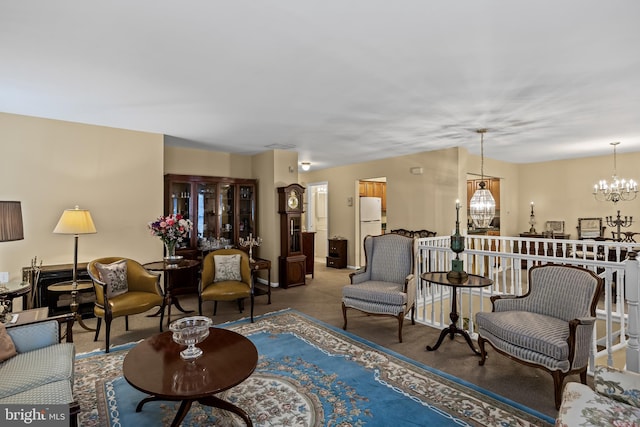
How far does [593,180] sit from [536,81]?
5691 millimetres

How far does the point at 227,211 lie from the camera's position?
620 centimetres

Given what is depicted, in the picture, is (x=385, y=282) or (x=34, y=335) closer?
(x=34, y=335)

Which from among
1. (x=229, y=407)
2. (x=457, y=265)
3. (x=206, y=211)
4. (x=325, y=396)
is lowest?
(x=325, y=396)

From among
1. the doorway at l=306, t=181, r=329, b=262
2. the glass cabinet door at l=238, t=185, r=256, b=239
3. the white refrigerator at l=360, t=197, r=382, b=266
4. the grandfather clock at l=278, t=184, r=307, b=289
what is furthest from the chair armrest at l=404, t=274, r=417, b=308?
the doorway at l=306, t=181, r=329, b=262

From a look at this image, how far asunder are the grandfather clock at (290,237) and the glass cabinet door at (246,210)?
0.65 m

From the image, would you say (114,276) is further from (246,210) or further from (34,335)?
(246,210)

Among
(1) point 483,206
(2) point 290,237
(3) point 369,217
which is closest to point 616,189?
(1) point 483,206

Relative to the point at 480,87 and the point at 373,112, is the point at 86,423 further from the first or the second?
the point at 480,87

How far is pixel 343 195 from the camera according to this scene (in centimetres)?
828

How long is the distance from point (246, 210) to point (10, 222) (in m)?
3.97

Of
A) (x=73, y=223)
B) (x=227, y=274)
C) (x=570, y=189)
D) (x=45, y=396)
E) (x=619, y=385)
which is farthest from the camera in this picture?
(x=570, y=189)

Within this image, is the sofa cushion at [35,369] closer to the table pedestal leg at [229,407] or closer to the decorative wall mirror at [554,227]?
the table pedestal leg at [229,407]

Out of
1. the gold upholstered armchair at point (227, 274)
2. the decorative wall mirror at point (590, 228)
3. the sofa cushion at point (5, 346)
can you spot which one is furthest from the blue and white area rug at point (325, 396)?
the decorative wall mirror at point (590, 228)

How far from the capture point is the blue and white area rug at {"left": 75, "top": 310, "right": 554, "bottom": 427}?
2.21m
